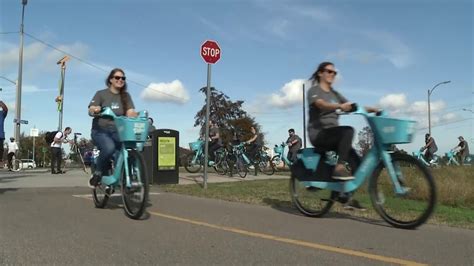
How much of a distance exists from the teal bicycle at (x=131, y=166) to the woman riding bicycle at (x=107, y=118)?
160 mm

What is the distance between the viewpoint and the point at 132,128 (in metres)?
6.63

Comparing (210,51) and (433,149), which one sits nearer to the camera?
(210,51)

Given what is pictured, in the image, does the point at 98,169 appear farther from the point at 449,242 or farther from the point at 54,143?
the point at 54,143

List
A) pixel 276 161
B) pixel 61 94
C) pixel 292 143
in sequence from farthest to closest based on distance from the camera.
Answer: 1. pixel 61 94
2. pixel 276 161
3. pixel 292 143

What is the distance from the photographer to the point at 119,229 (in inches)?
222

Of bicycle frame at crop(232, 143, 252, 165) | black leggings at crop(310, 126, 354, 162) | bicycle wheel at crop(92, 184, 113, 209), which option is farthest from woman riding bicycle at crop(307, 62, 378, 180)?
bicycle frame at crop(232, 143, 252, 165)

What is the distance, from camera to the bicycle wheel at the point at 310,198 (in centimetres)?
672

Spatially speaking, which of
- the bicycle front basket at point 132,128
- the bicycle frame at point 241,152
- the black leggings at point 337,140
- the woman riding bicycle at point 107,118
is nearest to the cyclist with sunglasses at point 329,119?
the black leggings at point 337,140

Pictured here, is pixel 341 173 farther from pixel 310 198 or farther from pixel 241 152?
pixel 241 152

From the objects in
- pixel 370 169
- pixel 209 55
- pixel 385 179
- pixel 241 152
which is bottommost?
pixel 385 179

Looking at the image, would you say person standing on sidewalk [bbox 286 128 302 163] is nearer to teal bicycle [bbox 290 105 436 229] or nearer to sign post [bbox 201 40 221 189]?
sign post [bbox 201 40 221 189]

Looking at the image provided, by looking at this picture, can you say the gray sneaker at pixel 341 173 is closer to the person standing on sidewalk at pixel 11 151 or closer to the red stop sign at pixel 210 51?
the red stop sign at pixel 210 51

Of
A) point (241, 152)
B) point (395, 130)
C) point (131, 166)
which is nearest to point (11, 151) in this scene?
point (241, 152)

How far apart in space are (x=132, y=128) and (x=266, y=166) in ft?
45.5
